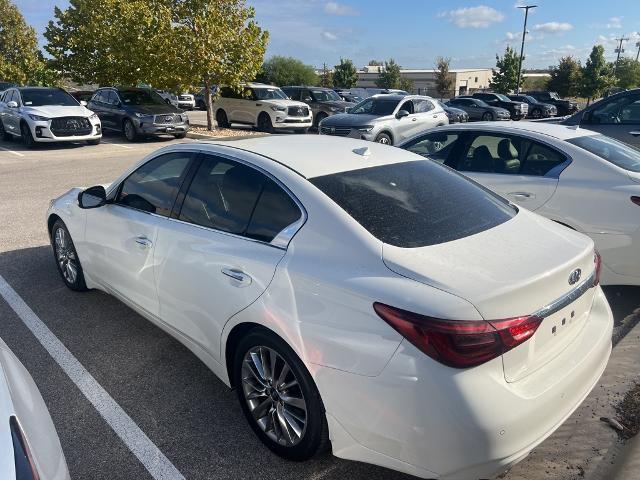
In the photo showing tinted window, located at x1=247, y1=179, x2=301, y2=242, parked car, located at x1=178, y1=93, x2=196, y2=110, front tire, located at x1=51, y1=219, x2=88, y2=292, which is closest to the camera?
tinted window, located at x1=247, y1=179, x2=301, y2=242

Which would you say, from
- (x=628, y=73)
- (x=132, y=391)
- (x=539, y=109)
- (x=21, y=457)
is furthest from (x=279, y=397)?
(x=628, y=73)

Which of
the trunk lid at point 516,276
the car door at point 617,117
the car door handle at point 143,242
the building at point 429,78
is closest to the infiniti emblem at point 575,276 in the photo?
the trunk lid at point 516,276

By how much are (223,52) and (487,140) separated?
46.5 ft

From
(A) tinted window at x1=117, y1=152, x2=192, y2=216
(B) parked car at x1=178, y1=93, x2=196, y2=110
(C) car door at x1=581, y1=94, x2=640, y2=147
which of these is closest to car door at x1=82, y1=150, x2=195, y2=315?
(A) tinted window at x1=117, y1=152, x2=192, y2=216

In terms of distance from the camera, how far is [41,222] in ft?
23.8

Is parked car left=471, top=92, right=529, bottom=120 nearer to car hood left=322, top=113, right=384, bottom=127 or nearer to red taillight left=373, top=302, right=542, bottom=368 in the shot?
car hood left=322, top=113, right=384, bottom=127

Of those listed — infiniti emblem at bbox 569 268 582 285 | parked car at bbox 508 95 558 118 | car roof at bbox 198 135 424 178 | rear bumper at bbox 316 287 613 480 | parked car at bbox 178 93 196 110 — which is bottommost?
parked car at bbox 508 95 558 118

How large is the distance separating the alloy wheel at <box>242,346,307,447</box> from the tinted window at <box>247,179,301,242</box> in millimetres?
587

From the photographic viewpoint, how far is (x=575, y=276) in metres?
2.47

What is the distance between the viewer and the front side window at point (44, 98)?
50.1 ft

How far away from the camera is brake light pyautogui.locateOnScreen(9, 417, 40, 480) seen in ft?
4.82

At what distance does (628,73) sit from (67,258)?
243 feet

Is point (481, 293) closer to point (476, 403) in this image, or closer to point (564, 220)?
point (476, 403)

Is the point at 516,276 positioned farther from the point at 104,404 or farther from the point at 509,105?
the point at 509,105
